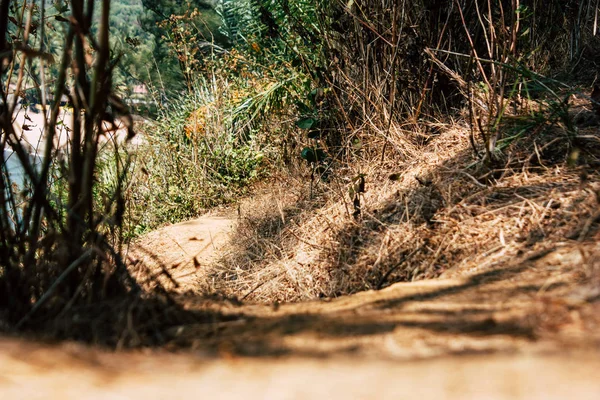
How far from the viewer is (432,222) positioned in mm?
3262

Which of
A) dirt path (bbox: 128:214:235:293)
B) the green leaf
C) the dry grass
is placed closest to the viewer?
the dry grass

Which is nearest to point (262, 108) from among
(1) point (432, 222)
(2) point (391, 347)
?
(1) point (432, 222)

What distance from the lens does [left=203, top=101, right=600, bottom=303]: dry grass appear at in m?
2.84

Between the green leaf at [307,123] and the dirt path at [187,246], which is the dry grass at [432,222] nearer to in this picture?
the dirt path at [187,246]

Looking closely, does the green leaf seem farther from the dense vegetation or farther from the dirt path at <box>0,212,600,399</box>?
the dirt path at <box>0,212,600,399</box>

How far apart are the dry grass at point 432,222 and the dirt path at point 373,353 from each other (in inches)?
26.3

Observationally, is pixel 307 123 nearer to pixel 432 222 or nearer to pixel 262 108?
pixel 432 222

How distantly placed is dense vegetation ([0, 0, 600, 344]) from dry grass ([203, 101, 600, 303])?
125mm

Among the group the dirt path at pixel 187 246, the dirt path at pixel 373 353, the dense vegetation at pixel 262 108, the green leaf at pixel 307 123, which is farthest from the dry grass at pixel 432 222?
the dirt path at pixel 373 353

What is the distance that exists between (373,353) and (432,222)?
6.22 ft

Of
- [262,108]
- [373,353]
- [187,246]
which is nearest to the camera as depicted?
[373,353]

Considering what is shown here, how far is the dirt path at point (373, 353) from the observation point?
119cm

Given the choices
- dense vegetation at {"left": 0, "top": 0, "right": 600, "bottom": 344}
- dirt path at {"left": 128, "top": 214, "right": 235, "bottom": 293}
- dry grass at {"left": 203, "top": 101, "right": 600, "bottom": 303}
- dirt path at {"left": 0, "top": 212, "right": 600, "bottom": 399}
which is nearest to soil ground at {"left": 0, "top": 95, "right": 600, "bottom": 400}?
dirt path at {"left": 0, "top": 212, "right": 600, "bottom": 399}

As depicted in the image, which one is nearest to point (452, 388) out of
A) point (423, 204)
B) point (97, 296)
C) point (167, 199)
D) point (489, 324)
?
point (489, 324)
